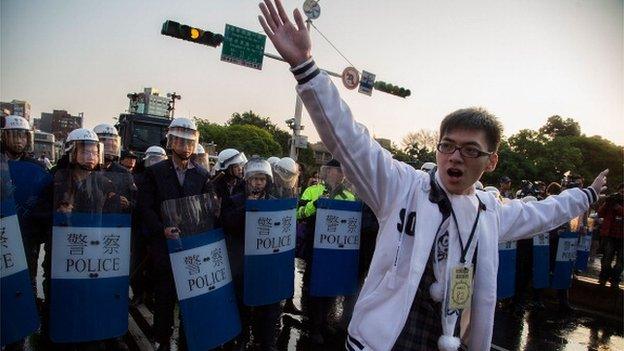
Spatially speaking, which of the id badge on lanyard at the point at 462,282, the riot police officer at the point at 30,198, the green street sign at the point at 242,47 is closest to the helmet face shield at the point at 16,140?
the riot police officer at the point at 30,198

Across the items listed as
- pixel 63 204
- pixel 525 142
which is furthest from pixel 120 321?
pixel 525 142

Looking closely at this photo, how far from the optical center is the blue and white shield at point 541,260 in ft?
23.8

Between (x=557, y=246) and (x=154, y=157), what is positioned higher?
(x=154, y=157)

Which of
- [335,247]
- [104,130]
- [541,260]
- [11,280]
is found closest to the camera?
[11,280]

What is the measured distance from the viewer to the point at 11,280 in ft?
9.92

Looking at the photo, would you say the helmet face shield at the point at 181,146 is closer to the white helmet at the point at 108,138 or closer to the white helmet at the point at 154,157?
the white helmet at the point at 108,138

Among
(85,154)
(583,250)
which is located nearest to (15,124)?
(85,154)

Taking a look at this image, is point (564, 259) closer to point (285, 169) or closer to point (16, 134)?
point (285, 169)

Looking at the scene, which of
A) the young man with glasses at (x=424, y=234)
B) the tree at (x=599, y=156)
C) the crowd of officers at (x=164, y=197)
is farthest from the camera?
the tree at (x=599, y=156)

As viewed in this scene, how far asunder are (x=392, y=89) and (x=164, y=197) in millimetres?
13568

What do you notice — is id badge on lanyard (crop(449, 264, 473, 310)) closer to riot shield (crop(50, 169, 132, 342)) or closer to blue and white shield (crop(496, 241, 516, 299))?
riot shield (crop(50, 169, 132, 342))

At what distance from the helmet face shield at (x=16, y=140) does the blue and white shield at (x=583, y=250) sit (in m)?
9.61

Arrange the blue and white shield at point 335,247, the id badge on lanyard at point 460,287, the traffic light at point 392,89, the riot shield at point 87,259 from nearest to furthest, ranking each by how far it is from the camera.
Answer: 1. the id badge on lanyard at point 460,287
2. the riot shield at point 87,259
3. the blue and white shield at point 335,247
4. the traffic light at point 392,89

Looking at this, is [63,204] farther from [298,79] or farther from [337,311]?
[337,311]
